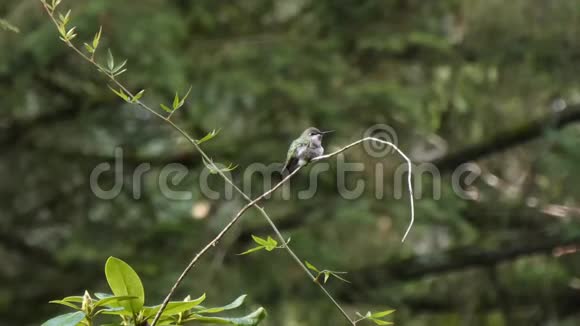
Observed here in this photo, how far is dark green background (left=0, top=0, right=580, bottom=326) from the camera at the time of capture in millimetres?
6949

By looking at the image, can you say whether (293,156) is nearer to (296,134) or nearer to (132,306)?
(132,306)

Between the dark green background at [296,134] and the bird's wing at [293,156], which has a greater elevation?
the bird's wing at [293,156]

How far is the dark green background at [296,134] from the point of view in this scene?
695cm

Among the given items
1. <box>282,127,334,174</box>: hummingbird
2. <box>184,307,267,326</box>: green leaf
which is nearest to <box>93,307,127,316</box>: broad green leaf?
<box>184,307,267,326</box>: green leaf

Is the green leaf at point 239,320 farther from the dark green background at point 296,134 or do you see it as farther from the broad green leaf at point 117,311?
the dark green background at point 296,134

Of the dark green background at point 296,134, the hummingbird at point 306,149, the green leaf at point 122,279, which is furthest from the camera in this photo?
the dark green background at point 296,134

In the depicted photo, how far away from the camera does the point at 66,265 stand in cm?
776

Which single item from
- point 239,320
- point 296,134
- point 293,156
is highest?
point 239,320

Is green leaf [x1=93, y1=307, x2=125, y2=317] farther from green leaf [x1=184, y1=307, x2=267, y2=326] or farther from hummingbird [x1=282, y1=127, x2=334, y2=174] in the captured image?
hummingbird [x1=282, y1=127, x2=334, y2=174]

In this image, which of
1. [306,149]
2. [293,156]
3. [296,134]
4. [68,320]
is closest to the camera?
[68,320]

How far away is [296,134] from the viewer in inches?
281

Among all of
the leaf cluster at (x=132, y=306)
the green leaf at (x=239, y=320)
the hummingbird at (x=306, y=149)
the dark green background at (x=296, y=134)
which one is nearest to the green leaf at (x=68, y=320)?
the leaf cluster at (x=132, y=306)

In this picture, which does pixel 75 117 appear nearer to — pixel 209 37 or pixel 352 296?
pixel 209 37

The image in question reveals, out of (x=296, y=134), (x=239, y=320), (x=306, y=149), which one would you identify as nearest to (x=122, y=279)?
(x=239, y=320)
